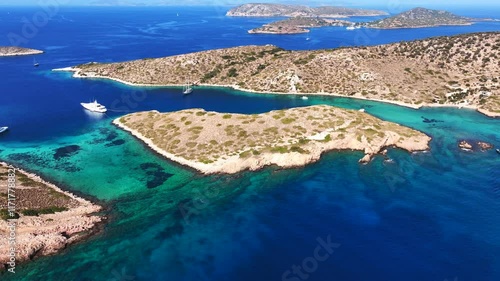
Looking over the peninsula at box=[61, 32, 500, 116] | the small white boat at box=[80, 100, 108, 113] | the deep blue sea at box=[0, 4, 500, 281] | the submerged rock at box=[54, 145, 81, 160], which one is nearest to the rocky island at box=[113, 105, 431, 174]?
the deep blue sea at box=[0, 4, 500, 281]

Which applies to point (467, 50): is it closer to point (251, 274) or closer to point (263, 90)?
point (263, 90)

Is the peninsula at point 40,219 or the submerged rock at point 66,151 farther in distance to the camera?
the submerged rock at point 66,151

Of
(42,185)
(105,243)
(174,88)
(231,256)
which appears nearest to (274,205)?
(231,256)

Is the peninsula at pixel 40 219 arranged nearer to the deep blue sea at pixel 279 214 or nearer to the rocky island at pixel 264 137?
the deep blue sea at pixel 279 214

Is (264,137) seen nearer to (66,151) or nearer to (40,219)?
(66,151)

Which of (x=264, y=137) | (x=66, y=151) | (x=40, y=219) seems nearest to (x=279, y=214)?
(x=264, y=137)

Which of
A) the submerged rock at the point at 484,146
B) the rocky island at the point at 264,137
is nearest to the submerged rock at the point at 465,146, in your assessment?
the submerged rock at the point at 484,146
